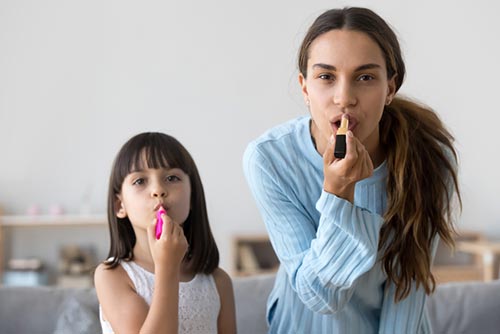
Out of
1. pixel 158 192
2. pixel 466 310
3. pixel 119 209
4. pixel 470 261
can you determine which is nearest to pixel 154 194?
pixel 158 192

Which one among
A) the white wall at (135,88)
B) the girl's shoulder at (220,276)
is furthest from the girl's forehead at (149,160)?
the white wall at (135,88)

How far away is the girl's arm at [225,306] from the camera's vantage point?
5.32 ft

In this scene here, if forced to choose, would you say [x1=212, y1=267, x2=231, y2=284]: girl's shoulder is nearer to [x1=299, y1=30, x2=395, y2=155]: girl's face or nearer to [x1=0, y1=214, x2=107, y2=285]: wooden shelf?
[x1=299, y1=30, x2=395, y2=155]: girl's face

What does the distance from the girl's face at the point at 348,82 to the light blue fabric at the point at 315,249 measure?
17cm

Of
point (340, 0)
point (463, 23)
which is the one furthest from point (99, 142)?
A: point (463, 23)

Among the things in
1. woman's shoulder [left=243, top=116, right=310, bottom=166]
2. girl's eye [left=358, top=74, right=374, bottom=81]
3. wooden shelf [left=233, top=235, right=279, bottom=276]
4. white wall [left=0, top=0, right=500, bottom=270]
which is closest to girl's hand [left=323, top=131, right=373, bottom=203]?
girl's eye [left=358, top=74, right=374, bottom=81]

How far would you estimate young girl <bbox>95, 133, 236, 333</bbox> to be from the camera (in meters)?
1.40

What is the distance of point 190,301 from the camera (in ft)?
5.13

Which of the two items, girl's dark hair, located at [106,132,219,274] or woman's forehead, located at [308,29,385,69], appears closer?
woman's forehead, located at [308,29,385,69]

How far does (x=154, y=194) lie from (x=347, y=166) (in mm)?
443

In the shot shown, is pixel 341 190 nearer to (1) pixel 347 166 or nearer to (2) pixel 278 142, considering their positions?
(1) pixel 347 166

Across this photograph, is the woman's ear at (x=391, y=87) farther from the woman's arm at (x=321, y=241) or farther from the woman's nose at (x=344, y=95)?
the woman's arm at (x=321, y=241)

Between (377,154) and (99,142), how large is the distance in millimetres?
3603

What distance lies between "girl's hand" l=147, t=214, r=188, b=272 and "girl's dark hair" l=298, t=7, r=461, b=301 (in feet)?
1.32
